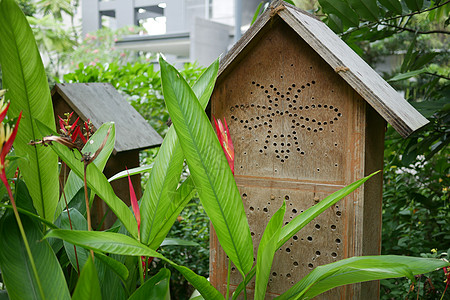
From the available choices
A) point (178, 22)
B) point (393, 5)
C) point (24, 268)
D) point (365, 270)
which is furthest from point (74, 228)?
point (178, 22)

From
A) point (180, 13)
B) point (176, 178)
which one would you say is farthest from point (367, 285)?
point (180, 13)

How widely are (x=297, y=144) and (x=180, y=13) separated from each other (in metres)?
11.4

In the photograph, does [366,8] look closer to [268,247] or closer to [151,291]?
[268,247]

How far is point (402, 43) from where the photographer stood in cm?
790

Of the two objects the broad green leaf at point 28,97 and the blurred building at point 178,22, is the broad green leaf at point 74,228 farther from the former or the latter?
the blurred building at point 178,22

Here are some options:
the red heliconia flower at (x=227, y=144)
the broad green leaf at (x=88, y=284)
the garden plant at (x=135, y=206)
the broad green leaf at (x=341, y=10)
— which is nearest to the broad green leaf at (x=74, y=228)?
the garden plant at (x=135, y=206)

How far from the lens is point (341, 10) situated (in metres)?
1.83

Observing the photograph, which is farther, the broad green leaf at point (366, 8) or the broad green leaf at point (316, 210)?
the broad green leaf at point (366, 8)

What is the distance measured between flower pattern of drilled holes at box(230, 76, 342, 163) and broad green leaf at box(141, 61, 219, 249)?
0.29m

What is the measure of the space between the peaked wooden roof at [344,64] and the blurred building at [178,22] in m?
4.30

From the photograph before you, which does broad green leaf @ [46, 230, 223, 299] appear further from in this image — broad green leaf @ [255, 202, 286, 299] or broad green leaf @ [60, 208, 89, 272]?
broad green leaf @ [60, 208, 89, 272]

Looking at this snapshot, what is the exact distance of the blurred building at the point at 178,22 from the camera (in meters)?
9.42

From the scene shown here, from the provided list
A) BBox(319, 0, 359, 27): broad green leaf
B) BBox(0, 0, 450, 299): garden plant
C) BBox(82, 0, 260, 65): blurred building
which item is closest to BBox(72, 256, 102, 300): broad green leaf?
BBox(0, 0, 450, 299): garden plant

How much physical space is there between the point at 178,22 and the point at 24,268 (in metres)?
11.7
